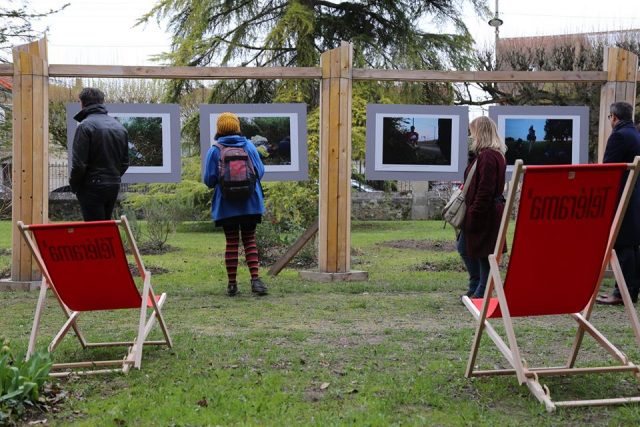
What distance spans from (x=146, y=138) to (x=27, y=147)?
1376mm

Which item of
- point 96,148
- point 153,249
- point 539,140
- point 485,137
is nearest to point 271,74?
point 96,148

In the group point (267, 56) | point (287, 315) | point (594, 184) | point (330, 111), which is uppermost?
point (267, 56)

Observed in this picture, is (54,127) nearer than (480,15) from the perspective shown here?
No

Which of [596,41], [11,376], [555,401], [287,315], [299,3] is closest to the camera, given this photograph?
[11,376]

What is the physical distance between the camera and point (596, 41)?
81.9ft

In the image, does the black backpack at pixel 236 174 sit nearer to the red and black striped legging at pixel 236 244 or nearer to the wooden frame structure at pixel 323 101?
the red and black striped legging at pixel 236 244

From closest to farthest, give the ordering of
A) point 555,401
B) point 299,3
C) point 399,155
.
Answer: point 555,401, point 399,155, point 299,3

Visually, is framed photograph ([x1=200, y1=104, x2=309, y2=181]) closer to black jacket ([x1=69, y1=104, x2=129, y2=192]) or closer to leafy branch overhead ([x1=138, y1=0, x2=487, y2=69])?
black jacket ([x1=69, y1=104, x2=129, y2=192])

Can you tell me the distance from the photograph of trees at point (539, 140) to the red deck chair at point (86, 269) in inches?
242

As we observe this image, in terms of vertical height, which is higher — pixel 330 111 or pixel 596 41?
pixel 596 41

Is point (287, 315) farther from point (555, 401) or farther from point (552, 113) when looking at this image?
point (552, 113)

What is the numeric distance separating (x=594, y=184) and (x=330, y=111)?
5.33m

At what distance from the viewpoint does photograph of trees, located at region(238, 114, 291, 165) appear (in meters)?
9.62

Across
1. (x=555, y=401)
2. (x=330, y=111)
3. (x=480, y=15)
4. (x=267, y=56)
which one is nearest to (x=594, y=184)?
(x=555, y=401)
